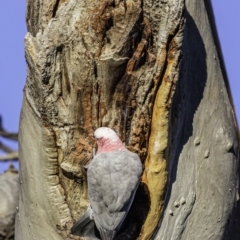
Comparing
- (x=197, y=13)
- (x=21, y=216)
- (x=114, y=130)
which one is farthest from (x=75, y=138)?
(x=197, y=13)

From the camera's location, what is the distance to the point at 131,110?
2188mm

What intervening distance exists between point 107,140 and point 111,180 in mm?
110

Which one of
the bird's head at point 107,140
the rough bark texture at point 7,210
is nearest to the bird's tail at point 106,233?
the bird's head at point 107,140

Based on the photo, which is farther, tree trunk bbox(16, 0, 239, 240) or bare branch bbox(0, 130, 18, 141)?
bare branch bbox(0, 130, 18, 141)

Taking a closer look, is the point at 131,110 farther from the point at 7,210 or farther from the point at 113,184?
the point at 7,210

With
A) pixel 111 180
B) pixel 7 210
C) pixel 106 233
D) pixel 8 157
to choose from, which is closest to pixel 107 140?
pixel 111 180

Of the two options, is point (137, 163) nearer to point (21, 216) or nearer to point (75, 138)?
point (75, 138)

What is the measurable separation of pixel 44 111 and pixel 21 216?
0.37 m

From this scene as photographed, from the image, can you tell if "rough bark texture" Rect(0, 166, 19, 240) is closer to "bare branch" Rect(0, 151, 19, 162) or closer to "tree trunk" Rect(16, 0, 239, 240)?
"bare branch" Rect(0, 151, 19, 162)

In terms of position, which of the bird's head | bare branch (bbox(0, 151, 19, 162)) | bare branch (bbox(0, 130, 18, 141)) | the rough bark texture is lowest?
the rough bark texture

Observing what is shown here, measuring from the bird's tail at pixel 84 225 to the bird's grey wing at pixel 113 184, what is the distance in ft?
0.21

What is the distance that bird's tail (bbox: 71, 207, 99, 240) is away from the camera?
2.20 meters

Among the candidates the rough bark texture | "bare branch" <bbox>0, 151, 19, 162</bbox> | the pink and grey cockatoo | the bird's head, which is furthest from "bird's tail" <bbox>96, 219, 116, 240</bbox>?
"bare branch" <bbox>0, 151, 19, 162</bbox>

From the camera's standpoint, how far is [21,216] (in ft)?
7.73
